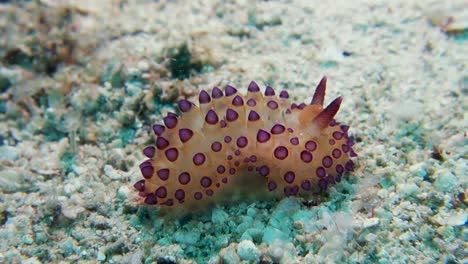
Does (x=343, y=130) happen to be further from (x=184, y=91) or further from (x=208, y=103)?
(x=184, y=91)

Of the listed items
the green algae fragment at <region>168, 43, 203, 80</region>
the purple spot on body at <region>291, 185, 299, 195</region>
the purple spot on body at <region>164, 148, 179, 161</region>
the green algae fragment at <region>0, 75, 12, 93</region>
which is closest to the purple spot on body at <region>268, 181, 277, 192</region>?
the purple spot on body at <region>291, 185, 299, 195</region>

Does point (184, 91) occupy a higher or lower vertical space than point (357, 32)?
lower

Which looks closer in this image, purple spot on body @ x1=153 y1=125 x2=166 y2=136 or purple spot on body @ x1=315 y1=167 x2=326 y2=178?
purple spot on body @ x1=315 y1=167 x2=326 y2=178

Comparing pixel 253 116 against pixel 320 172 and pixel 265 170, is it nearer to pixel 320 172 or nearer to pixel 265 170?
pixel 265 170

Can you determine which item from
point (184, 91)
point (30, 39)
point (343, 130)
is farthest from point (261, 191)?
point (30, 39)

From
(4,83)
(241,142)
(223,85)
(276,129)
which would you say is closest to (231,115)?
(241,142)

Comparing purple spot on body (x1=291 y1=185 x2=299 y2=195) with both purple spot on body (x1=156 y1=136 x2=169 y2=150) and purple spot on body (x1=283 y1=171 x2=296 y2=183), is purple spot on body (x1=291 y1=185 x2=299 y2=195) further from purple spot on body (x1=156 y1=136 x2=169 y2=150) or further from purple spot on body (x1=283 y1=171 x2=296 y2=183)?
purple spot on body (x1=156 y1=136 x2=169 y2=150)

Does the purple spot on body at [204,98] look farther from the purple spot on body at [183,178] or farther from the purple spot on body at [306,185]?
the purple spot on body at [306,185]
